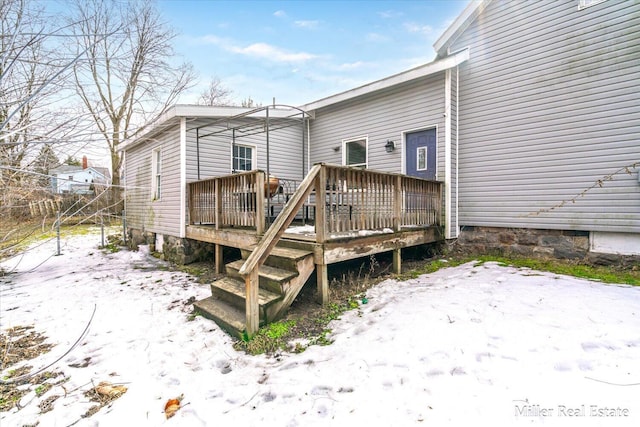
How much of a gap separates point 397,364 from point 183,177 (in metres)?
5.87

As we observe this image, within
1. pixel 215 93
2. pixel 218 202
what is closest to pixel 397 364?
pixel 218 202

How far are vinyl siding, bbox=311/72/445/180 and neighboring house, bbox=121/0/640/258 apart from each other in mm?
29

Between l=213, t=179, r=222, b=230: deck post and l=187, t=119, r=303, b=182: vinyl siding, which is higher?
l=187, t=119, r=303, b=182: vinyl siding

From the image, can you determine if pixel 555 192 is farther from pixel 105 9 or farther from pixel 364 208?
pixel 105 9

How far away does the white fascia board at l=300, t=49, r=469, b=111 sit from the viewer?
574 centimetres

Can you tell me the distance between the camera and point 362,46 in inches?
460

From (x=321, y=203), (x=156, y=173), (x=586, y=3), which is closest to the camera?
(x=321, y=203)

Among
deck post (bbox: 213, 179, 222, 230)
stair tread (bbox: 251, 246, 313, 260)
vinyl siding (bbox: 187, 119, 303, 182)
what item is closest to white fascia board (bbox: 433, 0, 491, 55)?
vinyl siding (bbox: 187, 119, 303, 182)

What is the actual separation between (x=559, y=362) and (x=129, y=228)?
11.8 m

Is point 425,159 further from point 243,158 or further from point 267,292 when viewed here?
point 267,292

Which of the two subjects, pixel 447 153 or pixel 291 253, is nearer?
pixel 291 253

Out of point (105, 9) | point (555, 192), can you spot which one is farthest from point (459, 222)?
point (105, 9)

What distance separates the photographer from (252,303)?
9.81 ft

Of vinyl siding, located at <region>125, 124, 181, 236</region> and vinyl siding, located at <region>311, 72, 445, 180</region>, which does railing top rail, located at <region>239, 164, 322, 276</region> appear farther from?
vinyl siding, located at <region>311, 72, 445, 180</region>
